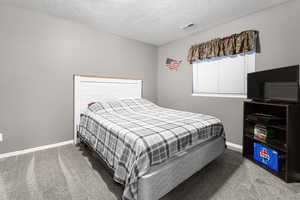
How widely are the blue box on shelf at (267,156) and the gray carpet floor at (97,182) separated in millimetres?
131

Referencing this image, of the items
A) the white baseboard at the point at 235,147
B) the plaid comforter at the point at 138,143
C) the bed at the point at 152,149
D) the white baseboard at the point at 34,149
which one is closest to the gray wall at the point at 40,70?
the white baseboard at the point at 34,149

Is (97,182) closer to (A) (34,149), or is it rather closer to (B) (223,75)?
(A) (34,149)

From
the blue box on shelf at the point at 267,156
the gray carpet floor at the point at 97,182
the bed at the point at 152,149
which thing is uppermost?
the bed at the point at 152,149

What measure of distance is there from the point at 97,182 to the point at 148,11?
2678 mm

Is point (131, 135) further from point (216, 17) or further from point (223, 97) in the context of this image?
point (216, 17)

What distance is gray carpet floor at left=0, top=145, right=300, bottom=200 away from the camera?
138cm

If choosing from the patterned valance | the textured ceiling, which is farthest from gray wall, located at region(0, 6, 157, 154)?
A: the patterned valance

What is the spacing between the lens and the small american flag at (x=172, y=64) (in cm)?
359

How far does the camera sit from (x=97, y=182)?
156 cm

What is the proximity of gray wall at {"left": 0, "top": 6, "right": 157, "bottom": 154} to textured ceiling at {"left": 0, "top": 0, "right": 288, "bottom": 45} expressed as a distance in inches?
9.9

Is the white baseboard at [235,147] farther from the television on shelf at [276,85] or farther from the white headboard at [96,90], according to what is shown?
the white headboard at [96,90]

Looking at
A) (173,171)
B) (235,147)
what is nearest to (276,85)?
(235,147)

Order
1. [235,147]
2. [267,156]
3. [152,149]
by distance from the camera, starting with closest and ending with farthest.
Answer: [152,149]
[267,156]
[235,147]

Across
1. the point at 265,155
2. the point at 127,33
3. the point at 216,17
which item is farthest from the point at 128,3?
the point at 265,155
